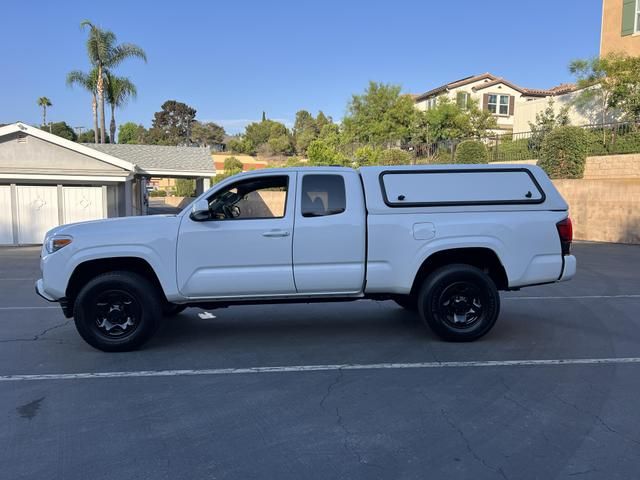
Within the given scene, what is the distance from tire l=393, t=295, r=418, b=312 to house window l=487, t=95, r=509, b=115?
3719 centimetres

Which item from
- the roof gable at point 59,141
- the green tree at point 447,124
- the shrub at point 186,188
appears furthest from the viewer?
the shrub at point 186,188

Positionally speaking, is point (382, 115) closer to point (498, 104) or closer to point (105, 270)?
point (498, 104)

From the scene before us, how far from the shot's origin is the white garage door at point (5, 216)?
1948 centimetres

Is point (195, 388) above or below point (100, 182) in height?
below

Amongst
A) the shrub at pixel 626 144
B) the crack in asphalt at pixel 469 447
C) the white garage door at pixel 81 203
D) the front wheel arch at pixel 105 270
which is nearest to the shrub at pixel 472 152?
the shrub at pixel 626 144

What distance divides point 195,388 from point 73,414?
3.35ft

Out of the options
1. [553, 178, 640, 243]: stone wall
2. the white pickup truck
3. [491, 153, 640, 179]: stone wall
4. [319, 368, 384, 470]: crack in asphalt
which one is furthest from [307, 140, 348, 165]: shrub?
[319, 368, 384, 470]: crack in asphalt

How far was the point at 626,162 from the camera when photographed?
1895 cm

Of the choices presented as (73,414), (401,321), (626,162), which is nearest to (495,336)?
(401,321)

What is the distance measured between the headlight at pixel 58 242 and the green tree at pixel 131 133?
332 feet

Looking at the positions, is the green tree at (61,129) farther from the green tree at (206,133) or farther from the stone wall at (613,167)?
the stone wall at (613,167)

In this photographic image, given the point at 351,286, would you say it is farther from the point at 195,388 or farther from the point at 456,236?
the point at 195,388

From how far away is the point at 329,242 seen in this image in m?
6.03

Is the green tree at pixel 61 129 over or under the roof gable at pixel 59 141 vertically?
over
